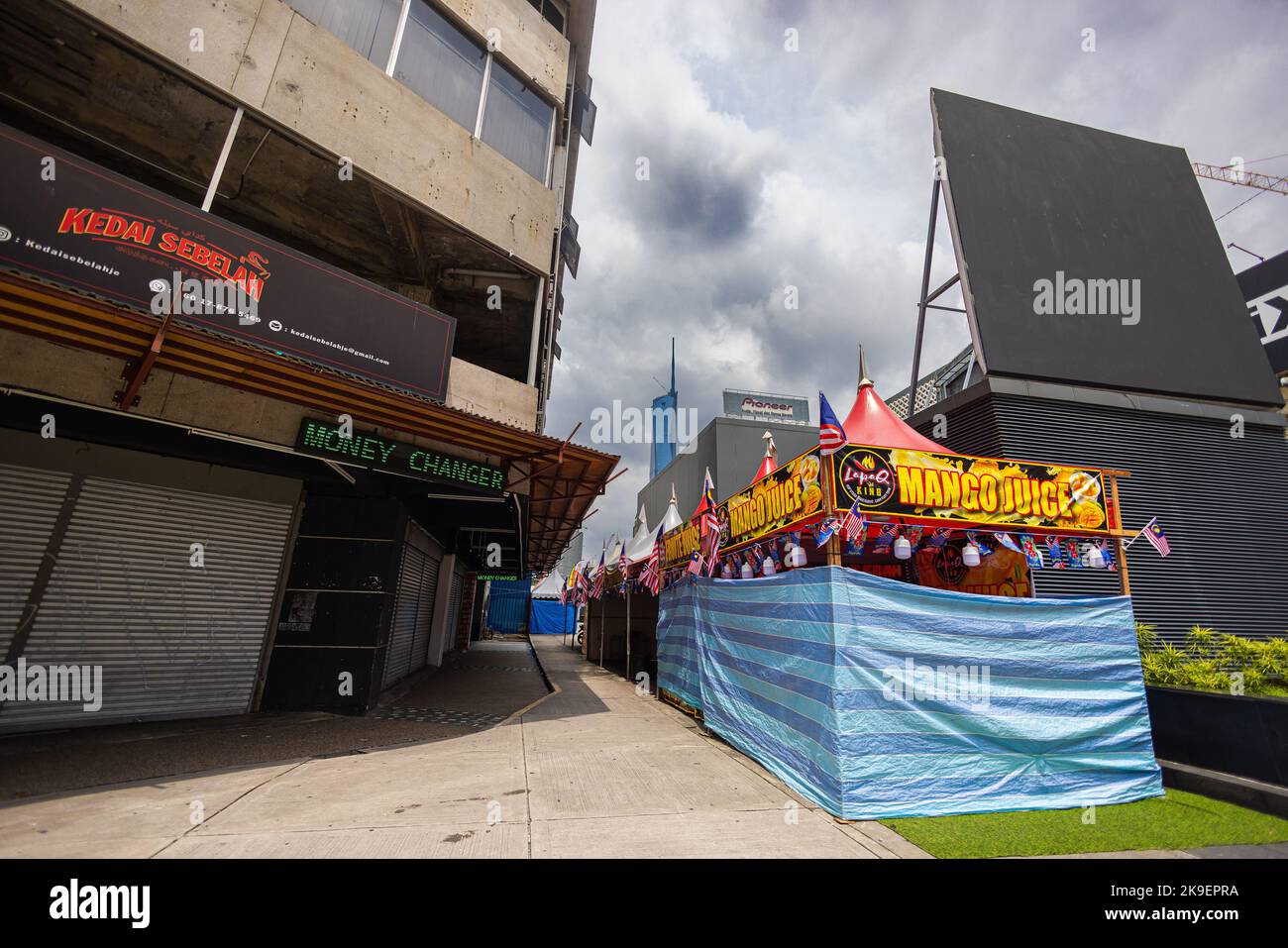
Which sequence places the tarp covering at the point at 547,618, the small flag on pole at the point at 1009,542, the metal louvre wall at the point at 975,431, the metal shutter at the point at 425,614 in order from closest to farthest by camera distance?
1. the small flag on pole at the point at 1009,542
2. the metal louvre wall at the point at 975,431
3. the metal shutter at the point at 425,614
4. the tarp covering at the point at 547,618

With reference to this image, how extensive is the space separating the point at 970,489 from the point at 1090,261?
365 inches

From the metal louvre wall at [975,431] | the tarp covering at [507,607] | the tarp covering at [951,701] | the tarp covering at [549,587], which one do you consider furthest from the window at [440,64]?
the tarp covering at [507,607]

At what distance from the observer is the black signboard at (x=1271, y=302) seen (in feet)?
38.6

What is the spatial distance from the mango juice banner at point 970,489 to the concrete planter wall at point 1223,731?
6.94 ft

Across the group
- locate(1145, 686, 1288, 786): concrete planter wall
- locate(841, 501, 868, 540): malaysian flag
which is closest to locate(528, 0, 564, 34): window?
locate(841, 501, 868, 540): malaysian flag

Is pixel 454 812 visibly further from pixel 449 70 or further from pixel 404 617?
pixel 449 70

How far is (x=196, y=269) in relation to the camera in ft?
21.7

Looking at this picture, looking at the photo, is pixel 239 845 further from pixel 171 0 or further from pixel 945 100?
pixel 945 100

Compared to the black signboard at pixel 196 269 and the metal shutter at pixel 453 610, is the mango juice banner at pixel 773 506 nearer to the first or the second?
the black signboard at pixel 196 269

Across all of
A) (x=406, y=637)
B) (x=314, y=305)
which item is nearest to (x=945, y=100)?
(x=314, y=305)

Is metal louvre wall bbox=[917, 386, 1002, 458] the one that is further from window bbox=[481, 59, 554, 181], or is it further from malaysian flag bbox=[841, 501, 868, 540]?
window bbox=[481, 59, 554, 181]

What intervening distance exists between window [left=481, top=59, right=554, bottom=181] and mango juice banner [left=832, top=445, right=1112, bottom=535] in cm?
968

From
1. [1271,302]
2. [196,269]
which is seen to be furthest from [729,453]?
[196,269]

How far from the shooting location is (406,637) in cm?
1255
